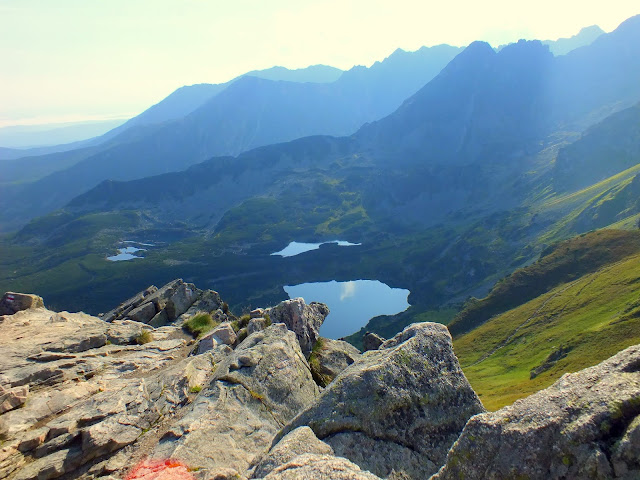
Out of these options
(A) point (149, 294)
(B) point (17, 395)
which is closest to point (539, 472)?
(B) point (17, 395)

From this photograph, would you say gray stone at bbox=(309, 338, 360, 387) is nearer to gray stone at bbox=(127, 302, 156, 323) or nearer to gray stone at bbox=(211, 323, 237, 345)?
gray stone at bbox=(211, 323, 237, 345)

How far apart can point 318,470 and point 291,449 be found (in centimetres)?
235

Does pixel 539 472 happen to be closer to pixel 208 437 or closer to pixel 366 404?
pixel 366 404

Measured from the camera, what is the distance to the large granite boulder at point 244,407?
15531 mm

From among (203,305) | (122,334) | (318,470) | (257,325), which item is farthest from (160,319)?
(318,470)

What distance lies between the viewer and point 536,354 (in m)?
109

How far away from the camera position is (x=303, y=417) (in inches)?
555

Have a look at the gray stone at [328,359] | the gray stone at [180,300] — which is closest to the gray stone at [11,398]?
the gray stone at [328,359]

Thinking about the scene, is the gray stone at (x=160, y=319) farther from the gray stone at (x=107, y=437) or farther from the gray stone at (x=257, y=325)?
the gray stone at (x=107, y=437)

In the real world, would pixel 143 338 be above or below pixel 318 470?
below

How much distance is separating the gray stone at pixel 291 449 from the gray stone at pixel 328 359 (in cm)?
1216

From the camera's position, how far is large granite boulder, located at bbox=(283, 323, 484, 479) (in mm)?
13094

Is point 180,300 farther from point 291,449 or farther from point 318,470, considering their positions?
point 318,470

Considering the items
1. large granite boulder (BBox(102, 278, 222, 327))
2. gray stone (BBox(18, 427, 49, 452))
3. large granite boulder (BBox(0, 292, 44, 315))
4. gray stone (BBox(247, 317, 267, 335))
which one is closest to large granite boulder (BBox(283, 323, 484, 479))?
gray stone (BBox(18, 427, 49, 452))
